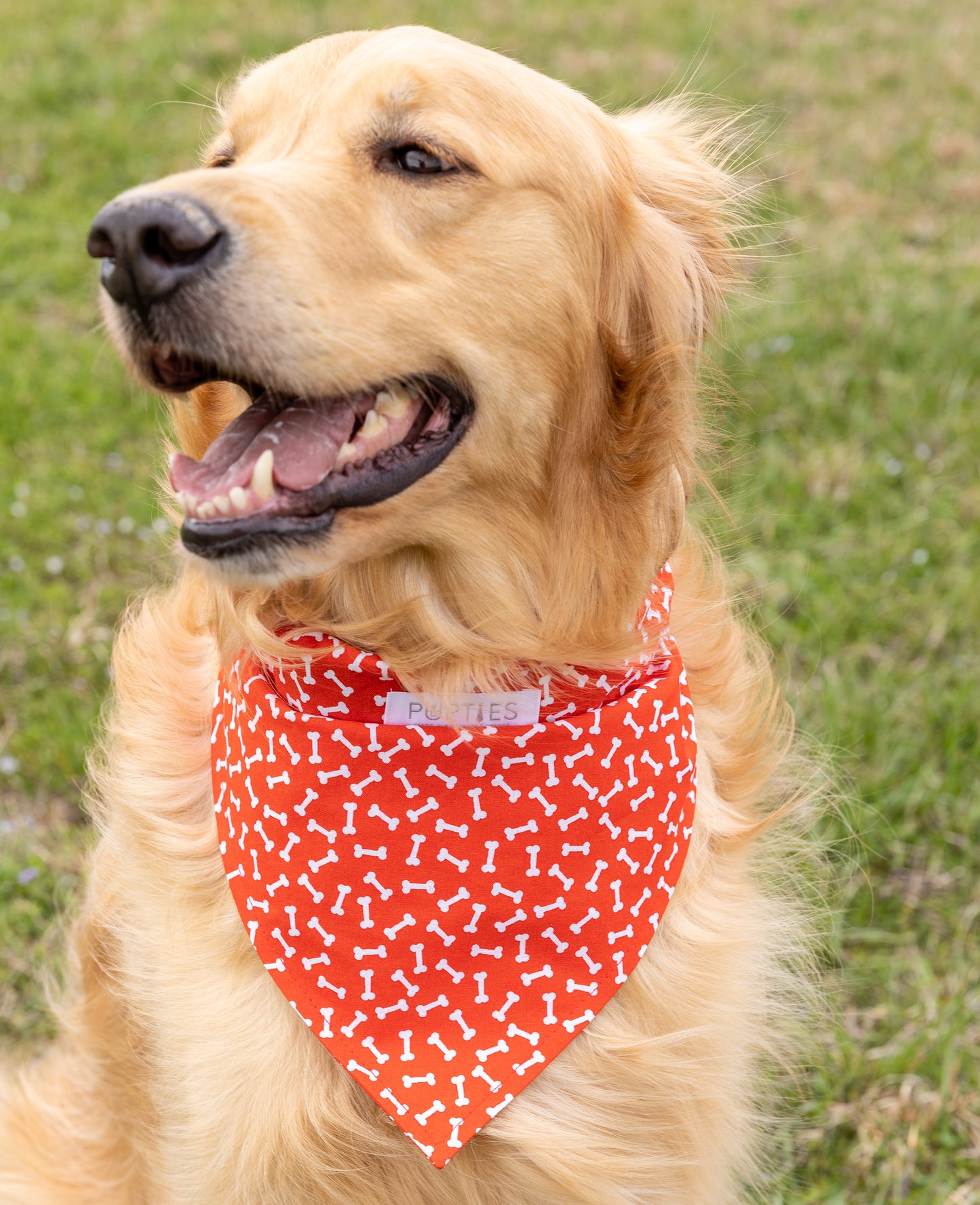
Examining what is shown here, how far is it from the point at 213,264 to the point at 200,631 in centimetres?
108

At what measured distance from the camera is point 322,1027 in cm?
229

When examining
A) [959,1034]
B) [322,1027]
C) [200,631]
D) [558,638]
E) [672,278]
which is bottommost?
[959,1034]

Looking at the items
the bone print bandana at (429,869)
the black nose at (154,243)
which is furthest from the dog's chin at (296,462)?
the bone print bandana at (429,869)

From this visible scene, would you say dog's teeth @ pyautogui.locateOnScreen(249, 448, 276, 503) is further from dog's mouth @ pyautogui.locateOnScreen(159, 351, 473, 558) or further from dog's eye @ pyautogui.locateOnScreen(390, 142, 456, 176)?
dog's eye @ pyautogui.locateOnScreen(390, 142, 456, 176)

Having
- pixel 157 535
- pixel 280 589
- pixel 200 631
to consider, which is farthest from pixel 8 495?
pixel 280 589

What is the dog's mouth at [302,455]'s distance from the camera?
2074 mm

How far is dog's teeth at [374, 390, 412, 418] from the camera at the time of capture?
7.20 ft

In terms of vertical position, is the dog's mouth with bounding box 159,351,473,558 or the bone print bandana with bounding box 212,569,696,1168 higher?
the dog's mouth with bounding box 159,351,473,558

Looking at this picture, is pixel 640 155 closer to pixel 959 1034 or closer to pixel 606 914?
pixel 606 914

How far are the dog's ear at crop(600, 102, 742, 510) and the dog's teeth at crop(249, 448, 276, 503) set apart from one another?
721 mm

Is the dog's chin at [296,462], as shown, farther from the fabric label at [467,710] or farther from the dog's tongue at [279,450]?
the fabric label at [467,710]

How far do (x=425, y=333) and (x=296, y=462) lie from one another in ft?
1.04

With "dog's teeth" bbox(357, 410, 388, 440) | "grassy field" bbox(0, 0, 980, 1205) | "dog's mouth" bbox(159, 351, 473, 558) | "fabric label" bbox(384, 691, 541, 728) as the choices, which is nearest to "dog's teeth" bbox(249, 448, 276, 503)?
"dog's mouth" bbox(159, 351, 473, 558)

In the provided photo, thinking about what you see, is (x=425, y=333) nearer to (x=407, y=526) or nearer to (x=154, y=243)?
(x=407, y=526)
